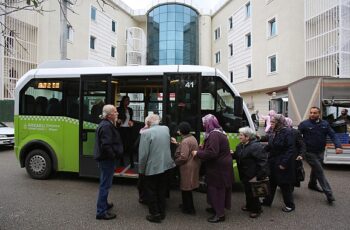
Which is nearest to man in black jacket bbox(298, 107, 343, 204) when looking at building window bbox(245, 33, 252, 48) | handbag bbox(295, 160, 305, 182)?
handbag bbox(295, 160, 305, 182)

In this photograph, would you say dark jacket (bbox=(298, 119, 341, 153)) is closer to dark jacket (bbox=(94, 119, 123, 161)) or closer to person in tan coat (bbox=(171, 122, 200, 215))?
person in tan coat (bbox=(171, 122, 200, 215))

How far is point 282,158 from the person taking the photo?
5500 mm

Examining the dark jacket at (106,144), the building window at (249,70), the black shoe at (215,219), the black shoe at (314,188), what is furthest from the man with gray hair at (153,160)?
the building window at (249,70)

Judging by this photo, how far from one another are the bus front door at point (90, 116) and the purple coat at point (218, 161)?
311cm

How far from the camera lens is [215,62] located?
35.7m

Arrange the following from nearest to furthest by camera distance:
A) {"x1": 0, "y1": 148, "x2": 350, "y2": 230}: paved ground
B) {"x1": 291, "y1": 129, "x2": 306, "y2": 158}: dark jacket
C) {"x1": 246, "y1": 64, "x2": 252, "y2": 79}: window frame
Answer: {"x1": 0, "y1": 148, "x2": 350, "y2": 230}: paved ground < {"x1": 291, "y1": 129, "x2": 306, "y2": 158}: dark jacket < {"x1": 246, "y1": 64, "x2": 252, "y2": 79}: window frame

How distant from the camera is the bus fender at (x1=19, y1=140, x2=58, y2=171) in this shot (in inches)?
293

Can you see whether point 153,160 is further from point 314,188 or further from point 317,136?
point 314,188

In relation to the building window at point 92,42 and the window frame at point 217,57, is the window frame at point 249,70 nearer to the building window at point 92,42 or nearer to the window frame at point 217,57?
the window frame at point 217,57

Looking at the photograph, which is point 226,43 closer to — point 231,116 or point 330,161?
point 330,161

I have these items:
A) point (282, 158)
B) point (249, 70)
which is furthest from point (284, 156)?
point (249, 70)

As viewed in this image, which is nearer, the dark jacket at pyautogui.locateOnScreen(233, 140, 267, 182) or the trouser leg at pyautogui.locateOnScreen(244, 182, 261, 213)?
the dark jacket at pyautogui.locateOnScreen(233, 140, 267, 182)

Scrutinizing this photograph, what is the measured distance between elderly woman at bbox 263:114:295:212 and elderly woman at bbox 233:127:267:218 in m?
0.48

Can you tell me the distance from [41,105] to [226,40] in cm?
2707
